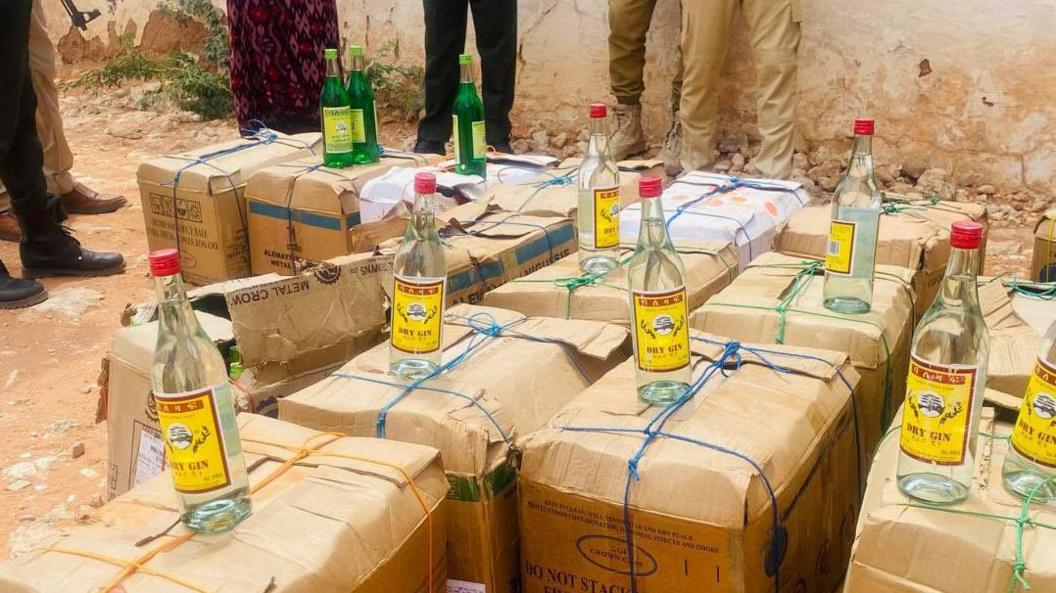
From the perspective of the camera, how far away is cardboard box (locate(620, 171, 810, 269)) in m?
2.64

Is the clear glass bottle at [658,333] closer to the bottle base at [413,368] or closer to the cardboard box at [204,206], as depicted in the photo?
the bottle base at [413,368]

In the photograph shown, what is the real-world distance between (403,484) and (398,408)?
9.5 inches

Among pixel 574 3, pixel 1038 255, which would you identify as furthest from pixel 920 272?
pixel 574 3

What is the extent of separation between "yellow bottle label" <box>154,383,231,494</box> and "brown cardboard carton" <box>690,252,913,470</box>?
1.05 metres

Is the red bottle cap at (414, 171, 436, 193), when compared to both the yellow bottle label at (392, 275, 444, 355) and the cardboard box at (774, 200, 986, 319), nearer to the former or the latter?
the yellow bottle label at (392, 275, 444, 355)

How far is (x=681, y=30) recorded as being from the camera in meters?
5.03

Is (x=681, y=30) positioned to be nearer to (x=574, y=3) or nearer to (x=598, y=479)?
(x=574, y=3)

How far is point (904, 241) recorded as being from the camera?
2.44m

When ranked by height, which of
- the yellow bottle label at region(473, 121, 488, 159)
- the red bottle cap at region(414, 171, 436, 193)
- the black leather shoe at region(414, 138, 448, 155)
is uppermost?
the red bottle cap at region(414, 171, 436, 193)

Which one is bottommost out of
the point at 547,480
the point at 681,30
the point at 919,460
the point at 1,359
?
the point at 1,359

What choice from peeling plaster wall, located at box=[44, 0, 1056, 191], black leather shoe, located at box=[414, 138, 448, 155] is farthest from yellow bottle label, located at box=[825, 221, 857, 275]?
peeling plaster wall, located at box=[44, 0, 1056, 191]

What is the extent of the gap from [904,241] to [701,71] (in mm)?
2449

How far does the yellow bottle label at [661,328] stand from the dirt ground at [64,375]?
947 mm

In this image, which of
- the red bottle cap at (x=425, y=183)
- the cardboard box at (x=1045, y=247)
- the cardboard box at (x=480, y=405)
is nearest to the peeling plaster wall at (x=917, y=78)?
the cardboard box at (x=1045, y=247)
